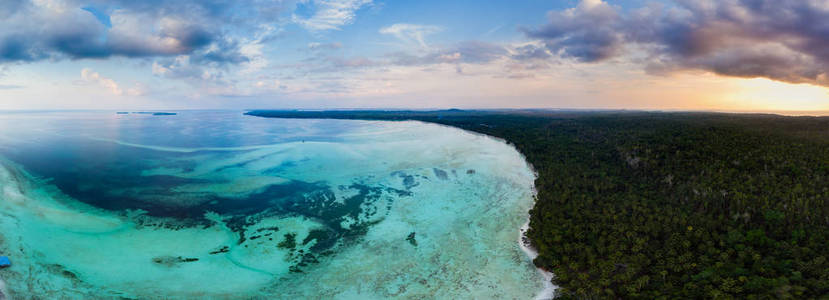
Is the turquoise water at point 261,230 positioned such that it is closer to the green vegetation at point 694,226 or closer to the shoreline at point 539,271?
the shoreline at point 539,271

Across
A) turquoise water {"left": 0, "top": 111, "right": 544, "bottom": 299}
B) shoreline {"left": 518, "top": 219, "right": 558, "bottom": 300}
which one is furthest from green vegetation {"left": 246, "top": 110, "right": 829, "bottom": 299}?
turquoise water {"left": 0, "top": 111, "right": 544, "bottom": 299}

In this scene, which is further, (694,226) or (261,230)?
(261,230)

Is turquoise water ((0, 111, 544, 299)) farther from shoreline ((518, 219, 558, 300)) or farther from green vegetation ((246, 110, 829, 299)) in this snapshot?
green vegetation ((246, 110, 829, 299))

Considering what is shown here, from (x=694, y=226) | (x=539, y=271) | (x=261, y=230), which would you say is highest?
(x=694, y=226)

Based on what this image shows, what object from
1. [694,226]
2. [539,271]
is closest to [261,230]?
[539,271]

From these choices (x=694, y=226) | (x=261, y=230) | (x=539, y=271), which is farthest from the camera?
(x=261, y=230)

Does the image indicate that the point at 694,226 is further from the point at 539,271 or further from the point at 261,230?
the point at 261,230
